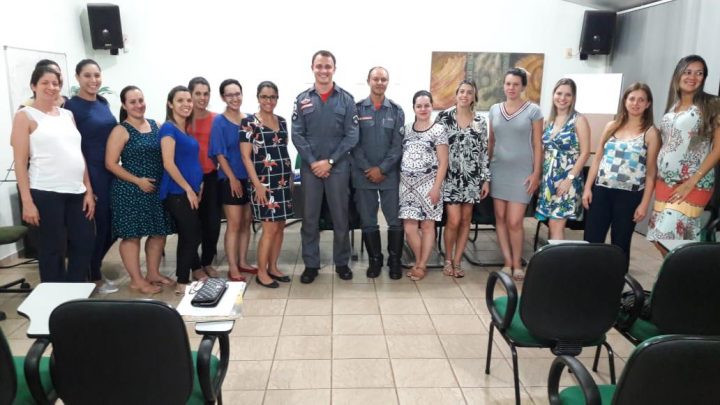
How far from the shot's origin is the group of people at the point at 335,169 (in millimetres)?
2990

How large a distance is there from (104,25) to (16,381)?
5.34 meters

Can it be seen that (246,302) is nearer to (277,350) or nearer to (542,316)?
(277,350)

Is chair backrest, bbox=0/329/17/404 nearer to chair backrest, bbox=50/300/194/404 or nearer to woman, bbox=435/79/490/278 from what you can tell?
chair backrest, bbox=50/300/194/404

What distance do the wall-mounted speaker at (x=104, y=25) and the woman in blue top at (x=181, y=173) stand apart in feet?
10.1

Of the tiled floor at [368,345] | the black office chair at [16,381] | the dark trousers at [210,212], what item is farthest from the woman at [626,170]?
the black office chair at [16,381]

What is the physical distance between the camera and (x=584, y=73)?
21.0 ft

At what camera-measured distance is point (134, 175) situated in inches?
130

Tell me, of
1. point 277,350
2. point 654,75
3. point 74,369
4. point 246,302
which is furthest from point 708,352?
point 654,75

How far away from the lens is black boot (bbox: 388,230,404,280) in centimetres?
391

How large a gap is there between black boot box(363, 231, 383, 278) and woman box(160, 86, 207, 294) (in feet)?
4.32

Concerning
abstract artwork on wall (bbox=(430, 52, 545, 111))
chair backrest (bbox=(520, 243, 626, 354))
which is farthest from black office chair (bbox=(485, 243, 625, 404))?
abstract artwork on wall (bbox=(430, 52, 545, 111))

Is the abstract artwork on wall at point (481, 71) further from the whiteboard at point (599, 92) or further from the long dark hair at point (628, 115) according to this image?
the long dark hair at point (628, 115)

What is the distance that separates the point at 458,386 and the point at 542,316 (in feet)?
2.28

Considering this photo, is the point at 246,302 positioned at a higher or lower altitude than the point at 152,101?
lower
